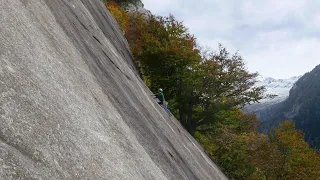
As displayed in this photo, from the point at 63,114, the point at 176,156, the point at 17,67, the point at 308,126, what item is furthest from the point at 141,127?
the point at 308,126

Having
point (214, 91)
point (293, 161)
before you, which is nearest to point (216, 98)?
point (214, 91)

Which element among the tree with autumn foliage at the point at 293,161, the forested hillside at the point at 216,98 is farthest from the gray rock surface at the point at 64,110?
the tree with autumn foliage at the point at 293,161

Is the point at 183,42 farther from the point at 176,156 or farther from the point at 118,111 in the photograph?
the point at 118,111

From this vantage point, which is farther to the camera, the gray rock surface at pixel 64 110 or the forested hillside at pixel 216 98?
the forested hillside at pixel 216 98

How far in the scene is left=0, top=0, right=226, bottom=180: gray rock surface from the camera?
610cm

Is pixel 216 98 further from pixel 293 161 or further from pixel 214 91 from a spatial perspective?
pixel 293 161

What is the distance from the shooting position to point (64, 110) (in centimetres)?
775

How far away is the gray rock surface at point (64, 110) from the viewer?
20.0 ft

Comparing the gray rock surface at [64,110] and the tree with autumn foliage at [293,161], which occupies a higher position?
the tree with autumn foliage at [293,161]

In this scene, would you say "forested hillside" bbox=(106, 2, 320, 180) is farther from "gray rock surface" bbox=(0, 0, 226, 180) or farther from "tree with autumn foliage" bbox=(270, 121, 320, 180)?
"gray rock surface" bbox=(0, 0, 226, 180)

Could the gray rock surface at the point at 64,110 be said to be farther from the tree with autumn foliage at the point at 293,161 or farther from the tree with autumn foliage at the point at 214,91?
the tree with autumn foliage at the point at 293,161

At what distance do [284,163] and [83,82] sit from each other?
104 feet

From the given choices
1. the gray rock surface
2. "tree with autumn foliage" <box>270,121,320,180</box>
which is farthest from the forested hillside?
the gray rock surface

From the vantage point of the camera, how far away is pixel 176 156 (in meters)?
14.0
